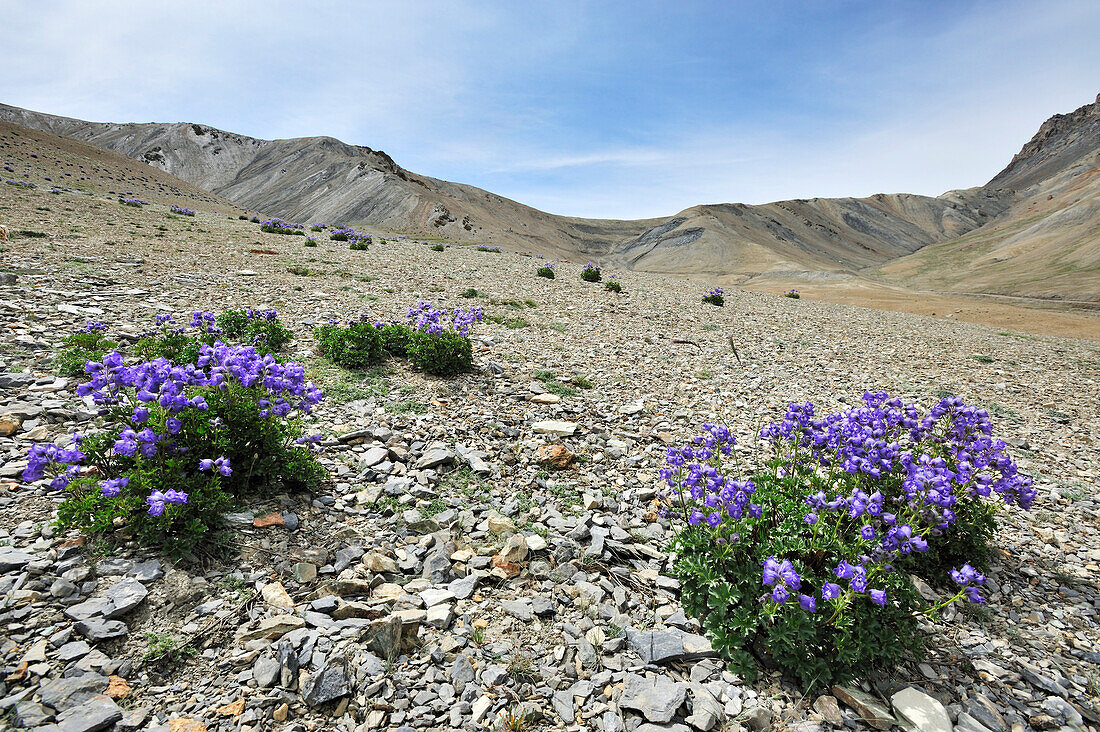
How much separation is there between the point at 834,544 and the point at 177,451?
17.6 feet

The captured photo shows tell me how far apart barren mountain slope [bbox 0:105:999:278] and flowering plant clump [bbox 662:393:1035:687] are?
6905cm

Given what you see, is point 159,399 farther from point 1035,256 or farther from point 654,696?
point 1035,256

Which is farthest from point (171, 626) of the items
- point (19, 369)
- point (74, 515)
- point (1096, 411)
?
point (1096, 411)

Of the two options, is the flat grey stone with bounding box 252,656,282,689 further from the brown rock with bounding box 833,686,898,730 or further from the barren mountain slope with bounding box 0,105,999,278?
the barren mountain slope with bounding box 0,105,999,278

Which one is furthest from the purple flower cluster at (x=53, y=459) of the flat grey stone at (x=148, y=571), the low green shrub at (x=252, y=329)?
the low green shrub at (x=252, y=329)

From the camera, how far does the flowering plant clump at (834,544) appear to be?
3.27 meters

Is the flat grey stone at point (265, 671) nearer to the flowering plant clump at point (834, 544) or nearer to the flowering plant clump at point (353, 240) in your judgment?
the flowering plant clump at point (834, 544)

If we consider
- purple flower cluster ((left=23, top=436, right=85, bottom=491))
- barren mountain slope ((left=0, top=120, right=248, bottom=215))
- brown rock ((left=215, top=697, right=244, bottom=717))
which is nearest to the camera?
brown rock ((left=215, top=697, right=244, bottom=717))

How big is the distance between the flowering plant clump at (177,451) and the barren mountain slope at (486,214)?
220 feet

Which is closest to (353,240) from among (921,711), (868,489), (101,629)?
(101,629)

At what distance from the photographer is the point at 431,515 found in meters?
4.71

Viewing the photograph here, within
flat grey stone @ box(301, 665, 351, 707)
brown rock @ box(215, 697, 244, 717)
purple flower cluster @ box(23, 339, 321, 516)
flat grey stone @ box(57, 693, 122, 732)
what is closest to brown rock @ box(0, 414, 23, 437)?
purple flower cluster @ box(23, 339, 321, 516)

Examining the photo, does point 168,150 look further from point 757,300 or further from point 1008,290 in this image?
point 1008,290

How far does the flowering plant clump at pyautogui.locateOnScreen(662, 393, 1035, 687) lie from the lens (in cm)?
327
